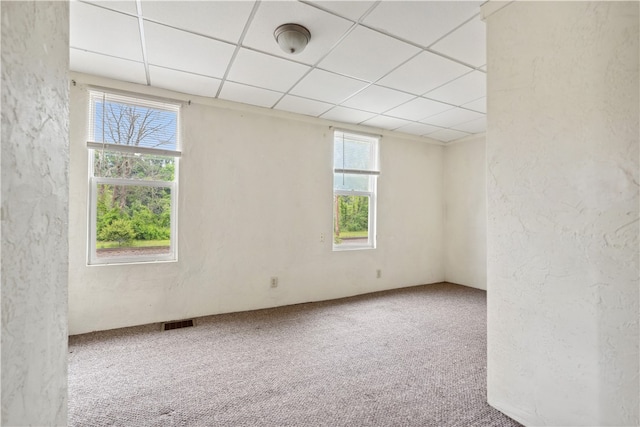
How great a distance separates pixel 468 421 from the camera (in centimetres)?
166

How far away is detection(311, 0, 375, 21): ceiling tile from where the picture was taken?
1799mm

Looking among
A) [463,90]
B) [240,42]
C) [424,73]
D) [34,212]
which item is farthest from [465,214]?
[34,212]

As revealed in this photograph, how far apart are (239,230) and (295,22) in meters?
2.25

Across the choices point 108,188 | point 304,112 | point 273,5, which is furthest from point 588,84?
point 108,188

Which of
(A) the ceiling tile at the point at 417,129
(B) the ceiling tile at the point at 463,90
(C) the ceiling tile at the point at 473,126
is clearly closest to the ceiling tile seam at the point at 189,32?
(B) the ceiling tile at the point at 463,90

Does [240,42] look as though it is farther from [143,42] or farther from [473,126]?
[473,126]

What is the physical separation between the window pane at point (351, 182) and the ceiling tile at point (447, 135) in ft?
4.13

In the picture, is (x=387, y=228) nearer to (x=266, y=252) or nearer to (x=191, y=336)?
(x=266, y=252)

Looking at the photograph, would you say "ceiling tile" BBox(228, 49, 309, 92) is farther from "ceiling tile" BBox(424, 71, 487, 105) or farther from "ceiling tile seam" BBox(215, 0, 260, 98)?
"ceiling tile" BBox(424, 71, 487, 105)

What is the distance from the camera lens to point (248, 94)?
317cm

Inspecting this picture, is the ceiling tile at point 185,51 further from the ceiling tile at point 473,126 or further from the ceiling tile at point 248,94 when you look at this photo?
the ceiling tile at point 473,126

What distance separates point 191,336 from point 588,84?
3347 millimetres

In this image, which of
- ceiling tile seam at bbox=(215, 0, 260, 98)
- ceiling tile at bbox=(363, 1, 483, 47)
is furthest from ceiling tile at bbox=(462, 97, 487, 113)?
ceiling tile seam at bbox=(215, 0, 260, 98)

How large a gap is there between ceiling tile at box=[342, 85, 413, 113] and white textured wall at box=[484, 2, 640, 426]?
1322 millimetres
